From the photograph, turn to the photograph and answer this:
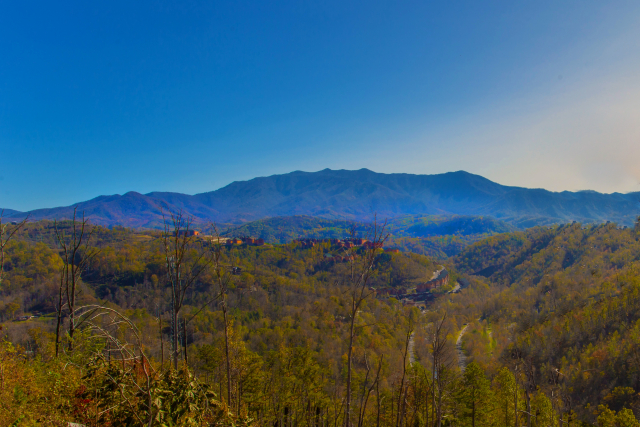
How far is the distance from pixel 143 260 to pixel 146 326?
45981 millimetres

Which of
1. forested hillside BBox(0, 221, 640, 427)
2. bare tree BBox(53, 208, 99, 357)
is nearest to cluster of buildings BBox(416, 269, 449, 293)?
forested hillside BBox(0, 221, 640, 427)

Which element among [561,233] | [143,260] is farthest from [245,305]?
[561,233]

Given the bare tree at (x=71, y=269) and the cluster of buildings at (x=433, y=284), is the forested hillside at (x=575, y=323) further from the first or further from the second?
the cluster of buildings at (x=433, y=284)

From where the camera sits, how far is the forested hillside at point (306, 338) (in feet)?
19.4

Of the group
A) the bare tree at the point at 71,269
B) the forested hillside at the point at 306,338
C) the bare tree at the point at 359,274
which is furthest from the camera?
the bare tree at the point at 71,269

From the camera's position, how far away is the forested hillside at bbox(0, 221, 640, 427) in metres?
5.90

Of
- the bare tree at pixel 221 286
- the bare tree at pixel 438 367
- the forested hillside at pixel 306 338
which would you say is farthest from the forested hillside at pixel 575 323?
the bare tree at pixel 221 286

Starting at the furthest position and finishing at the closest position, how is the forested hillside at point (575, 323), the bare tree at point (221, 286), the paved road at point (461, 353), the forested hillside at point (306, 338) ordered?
1. the paved road at point (461, 353)
2. the forested hillside at point (575, 323)
3. the bare tree at point (221, 286)
4. the forested hillside at point (306, 338)

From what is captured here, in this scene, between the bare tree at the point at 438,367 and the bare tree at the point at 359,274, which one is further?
the bare tree at the point at 438,367

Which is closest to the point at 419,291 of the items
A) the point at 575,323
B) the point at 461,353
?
the point at 461,353

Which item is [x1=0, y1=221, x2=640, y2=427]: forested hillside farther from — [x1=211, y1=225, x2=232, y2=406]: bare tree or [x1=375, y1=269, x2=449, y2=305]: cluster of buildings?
[x1=375, y1=269, x2=449, y2=305]: cluster of buildings

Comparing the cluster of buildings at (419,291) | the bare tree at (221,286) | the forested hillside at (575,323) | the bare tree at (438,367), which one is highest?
the bare tree at (221,286)

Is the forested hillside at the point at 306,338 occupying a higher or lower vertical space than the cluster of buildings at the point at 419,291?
higher

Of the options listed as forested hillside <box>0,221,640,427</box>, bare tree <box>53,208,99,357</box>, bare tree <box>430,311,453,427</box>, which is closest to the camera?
forested hillside <box>0,221,640,427</box>
